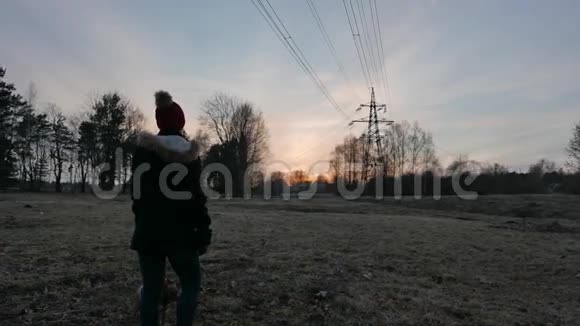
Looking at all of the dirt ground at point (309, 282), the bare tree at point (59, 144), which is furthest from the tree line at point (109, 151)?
the dirt ground at point (309, 282)

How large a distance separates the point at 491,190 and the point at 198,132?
147ft

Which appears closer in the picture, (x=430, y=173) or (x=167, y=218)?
(x=167, y=218)

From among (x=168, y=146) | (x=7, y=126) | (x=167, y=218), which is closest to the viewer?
(x=167, y=218)

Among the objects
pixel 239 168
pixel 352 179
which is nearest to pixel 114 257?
pixel 239 168

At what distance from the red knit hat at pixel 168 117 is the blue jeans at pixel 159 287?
0.90 metres

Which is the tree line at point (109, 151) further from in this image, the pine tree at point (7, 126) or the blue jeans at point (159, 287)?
the blue jeans at point (159, 287)

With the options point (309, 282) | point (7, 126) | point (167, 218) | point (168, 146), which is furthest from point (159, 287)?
point (7, 126)

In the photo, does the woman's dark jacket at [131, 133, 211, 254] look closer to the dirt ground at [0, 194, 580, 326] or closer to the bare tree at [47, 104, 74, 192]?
the dirt ground at [0, 194, 580, 326]

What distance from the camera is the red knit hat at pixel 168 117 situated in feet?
9.68

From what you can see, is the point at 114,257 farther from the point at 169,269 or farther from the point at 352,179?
the point at 352,179

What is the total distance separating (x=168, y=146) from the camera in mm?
2742

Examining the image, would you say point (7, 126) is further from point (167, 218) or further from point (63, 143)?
point (167, 218)

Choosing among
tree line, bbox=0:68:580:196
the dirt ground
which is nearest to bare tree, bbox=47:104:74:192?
tree line, bbox=0:68:580:196

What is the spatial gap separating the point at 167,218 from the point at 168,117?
0.76 metres
